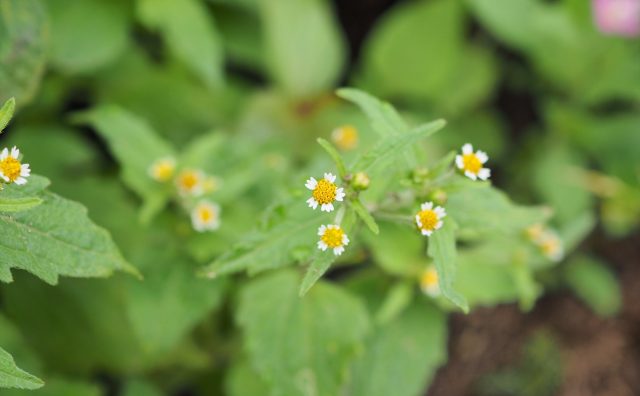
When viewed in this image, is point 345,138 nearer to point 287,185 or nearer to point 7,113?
point 287,185

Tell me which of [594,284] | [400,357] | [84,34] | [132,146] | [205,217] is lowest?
[594,284]

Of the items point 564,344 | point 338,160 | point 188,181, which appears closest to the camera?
point 338,160

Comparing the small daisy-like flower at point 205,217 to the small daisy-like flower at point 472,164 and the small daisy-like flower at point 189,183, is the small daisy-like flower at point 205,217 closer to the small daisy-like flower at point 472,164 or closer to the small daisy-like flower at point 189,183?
the small daisy-like flower at point 189,183

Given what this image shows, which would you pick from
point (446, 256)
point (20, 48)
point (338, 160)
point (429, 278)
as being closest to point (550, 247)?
point (429, 278)

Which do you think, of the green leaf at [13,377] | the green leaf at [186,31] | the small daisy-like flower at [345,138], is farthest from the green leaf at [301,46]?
the green leaf at [13,377]

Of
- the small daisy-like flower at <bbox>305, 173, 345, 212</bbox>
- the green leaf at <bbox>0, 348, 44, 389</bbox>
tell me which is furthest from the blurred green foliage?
the small daisy-like flower at <bbox>305, 173, 345, 212</bbox>
